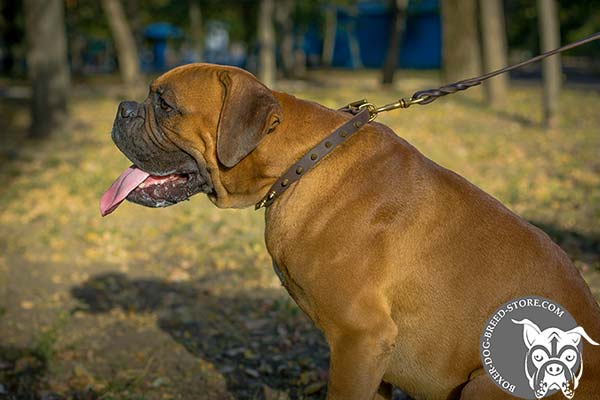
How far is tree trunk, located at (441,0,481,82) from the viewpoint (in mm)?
20328

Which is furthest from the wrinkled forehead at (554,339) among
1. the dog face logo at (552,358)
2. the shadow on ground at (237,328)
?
the shadow on ground at (237,328)

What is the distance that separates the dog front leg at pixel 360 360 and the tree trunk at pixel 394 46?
22660 mm

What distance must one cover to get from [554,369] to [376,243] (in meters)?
0.94

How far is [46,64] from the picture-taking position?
14617 mm

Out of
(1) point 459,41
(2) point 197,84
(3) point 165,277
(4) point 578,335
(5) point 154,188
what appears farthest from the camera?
(1) point 459,41

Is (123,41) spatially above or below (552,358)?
above

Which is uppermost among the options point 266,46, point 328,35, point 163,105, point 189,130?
point 163,105

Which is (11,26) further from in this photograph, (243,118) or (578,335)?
(578,335)

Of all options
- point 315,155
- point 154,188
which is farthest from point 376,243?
point 154,188

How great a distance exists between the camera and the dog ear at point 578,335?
319cm

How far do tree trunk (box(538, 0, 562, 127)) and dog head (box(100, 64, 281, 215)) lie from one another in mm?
11339

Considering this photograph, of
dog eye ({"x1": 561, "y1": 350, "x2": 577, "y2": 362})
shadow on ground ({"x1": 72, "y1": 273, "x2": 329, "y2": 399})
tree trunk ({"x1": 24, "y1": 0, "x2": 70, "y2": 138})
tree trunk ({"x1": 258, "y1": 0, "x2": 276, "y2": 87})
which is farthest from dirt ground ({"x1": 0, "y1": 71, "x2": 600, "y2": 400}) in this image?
tree trunk ({"x1": 258, "y1": 0, "x2": 276, "y2": 87})

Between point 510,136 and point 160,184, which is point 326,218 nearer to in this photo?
point 160,184

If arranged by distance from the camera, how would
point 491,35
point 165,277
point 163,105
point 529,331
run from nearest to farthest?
1. point 529,331
2. point 163,105
3. point 165,277
4. point 491,35
